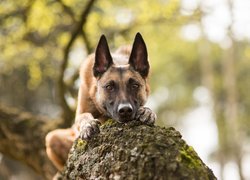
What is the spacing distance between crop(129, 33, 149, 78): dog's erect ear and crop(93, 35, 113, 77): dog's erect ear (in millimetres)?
352

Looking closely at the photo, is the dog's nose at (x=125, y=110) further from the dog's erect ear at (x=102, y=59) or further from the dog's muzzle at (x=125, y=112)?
the dog's erect ear at (x=102, y=59)

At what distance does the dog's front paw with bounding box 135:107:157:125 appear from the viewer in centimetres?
521

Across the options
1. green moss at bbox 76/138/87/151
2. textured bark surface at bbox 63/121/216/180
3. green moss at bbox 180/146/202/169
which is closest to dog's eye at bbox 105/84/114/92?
green moss at bbox 76/138/87/151

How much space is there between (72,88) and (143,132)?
8.79 meters

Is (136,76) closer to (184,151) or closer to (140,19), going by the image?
(184,151)

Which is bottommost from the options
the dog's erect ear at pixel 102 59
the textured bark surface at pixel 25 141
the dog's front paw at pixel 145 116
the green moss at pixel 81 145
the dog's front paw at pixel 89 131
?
the green moss at pixel 81 145

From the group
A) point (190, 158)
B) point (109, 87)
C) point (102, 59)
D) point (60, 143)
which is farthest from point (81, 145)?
point (60, 143)

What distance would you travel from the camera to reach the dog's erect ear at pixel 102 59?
6.64m

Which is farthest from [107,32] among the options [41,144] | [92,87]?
[92,87]

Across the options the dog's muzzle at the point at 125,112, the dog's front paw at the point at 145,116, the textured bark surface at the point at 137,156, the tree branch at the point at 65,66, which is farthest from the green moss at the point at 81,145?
the tree branch at the point at 65,66

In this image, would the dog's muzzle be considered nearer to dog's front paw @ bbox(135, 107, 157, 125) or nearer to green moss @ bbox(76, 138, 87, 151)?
dog's front paw @ bbox(135, 107, 157, 125)

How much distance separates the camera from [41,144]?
10609mm

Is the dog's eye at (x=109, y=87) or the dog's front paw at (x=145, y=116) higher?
the dog's eye at (x=109, y=87)

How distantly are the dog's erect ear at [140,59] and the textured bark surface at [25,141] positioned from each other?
4.51m
